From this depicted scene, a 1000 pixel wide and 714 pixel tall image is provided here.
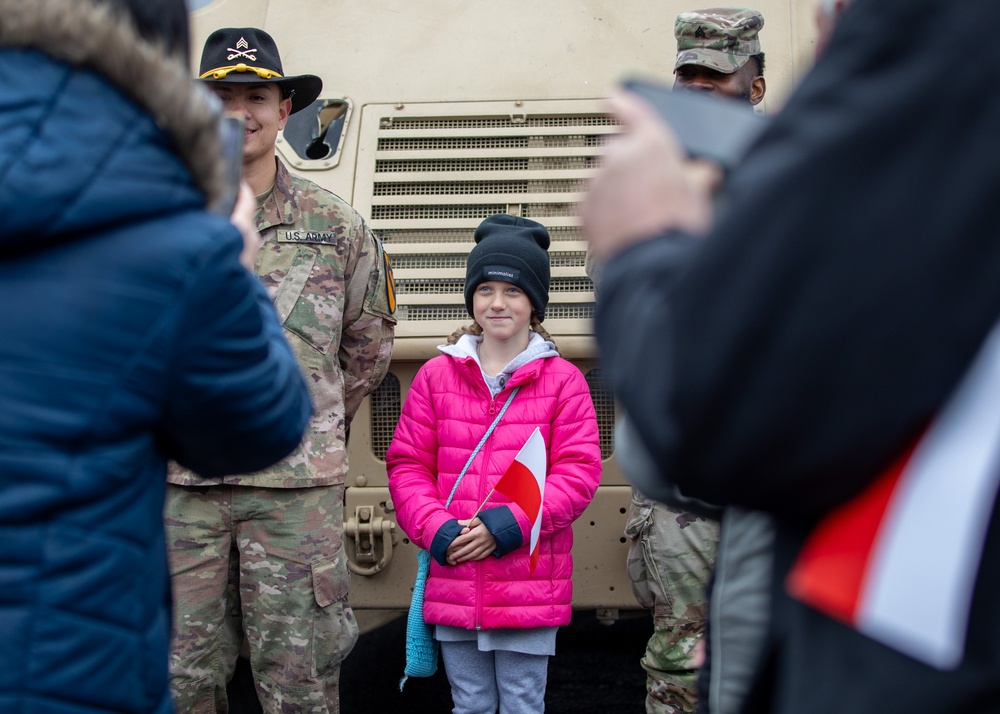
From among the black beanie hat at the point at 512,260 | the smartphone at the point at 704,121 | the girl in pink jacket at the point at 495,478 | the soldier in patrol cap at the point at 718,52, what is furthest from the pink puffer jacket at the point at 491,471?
the smartphone at the point at 704,121

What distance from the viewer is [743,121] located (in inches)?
42.5

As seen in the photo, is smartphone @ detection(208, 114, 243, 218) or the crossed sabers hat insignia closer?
smartphone @ detection(208, 114, 243, 218)

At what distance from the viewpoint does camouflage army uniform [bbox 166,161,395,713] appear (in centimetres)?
322

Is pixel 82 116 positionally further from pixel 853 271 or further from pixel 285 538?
pixel 285 538

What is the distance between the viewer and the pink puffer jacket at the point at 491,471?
329cm

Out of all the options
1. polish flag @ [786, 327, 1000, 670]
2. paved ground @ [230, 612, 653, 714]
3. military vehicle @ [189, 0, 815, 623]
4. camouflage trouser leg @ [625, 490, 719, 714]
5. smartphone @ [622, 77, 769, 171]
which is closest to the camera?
polish flag @ [786, 327, 1000, 670]

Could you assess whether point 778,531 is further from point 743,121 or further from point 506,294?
point 506,294

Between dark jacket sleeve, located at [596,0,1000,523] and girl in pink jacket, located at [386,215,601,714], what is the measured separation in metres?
2.37

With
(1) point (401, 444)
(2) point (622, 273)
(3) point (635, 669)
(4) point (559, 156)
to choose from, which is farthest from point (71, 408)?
(3) point (635, 669)

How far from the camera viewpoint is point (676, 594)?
3227 millimetres

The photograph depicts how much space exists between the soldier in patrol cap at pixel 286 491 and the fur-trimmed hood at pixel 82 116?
1.92 meters

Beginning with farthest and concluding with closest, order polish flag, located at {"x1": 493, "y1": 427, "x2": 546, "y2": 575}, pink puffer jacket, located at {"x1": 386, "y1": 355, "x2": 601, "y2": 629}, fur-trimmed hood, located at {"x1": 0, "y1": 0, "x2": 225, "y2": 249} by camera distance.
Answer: pink puffer jacket, located at {"x1": 386, "y1": 355, "x2": 601, "y2": 629}
polish flag, located at {"x1": 493, "y1": 427, "x2": 546, "y2": 575}
fur-trimmed hood, located at {"x1": 0, "y1": 0, "x2": 225, "y2": 249}

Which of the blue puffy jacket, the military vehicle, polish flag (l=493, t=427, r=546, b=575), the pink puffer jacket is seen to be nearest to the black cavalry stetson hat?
the military vehicle

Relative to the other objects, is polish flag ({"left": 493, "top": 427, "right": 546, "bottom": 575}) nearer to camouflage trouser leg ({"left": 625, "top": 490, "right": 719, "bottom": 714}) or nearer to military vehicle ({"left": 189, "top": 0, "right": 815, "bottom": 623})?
camouflage trouser leg ({"left": 625, "top": 490, "right": 719, "bottom": 714})
